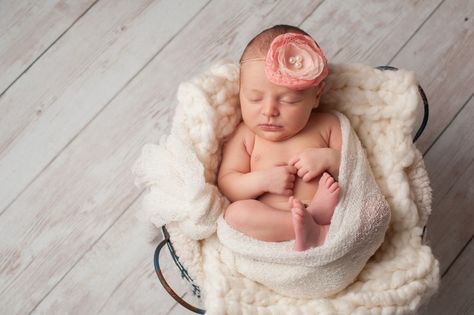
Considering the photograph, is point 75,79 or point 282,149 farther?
point 75,79

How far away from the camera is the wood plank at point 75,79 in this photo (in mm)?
1386

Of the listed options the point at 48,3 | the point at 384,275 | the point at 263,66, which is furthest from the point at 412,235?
the point at 48,3

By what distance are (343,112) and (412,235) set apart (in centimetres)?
27

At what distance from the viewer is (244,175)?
107 centimetres

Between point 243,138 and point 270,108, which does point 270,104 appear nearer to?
point 270,108

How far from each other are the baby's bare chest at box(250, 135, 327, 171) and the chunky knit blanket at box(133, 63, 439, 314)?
76 millimetres

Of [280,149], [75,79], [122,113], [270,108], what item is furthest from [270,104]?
[75,79]

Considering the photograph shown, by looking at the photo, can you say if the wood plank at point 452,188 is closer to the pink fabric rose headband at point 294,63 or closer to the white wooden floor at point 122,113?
the white wooden floor at point 122,113

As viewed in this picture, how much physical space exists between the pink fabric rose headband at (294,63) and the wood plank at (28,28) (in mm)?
660

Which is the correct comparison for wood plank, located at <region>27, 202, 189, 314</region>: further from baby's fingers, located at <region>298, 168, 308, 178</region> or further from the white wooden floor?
baby's fingers, located at <region>298, 168, 308, 178</region>

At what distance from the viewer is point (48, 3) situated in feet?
4.73

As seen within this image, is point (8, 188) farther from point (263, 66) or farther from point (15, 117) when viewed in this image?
point (263, 66)

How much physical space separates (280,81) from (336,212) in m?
0.24

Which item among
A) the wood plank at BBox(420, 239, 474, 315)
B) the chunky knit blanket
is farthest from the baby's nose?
the wood plank at BBox(420, 239, 474, 315)
